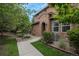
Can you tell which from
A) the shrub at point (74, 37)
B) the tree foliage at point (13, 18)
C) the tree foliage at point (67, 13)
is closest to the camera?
the tree foliage at point (67, 13)

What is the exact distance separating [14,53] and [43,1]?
5.58 ft

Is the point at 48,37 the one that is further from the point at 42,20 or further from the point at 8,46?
the point at 8,46

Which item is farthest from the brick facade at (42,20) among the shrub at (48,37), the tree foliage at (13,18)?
the tree foliage at (13,18)

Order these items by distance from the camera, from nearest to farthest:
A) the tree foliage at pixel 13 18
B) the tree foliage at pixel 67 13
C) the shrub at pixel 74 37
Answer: the tree foliage at pixel 67 13 → the shrub at pixel 74 37 → the tree foliage at pixel 13 18

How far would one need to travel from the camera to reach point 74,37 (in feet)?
17.1

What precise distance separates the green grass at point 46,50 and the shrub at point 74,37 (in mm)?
372

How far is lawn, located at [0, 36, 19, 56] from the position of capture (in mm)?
5176

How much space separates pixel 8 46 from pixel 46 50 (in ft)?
3.59

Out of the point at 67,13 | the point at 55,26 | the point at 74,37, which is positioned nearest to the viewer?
the point at 67,13

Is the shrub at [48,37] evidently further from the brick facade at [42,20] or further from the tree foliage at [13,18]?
the tree foliage at [13,18]

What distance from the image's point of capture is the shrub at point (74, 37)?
17.0 ft

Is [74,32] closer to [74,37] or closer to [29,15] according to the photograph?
[74,37]

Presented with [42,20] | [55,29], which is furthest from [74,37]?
[42,20]

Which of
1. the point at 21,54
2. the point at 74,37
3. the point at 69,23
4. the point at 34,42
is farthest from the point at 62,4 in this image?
the point at 21,54
